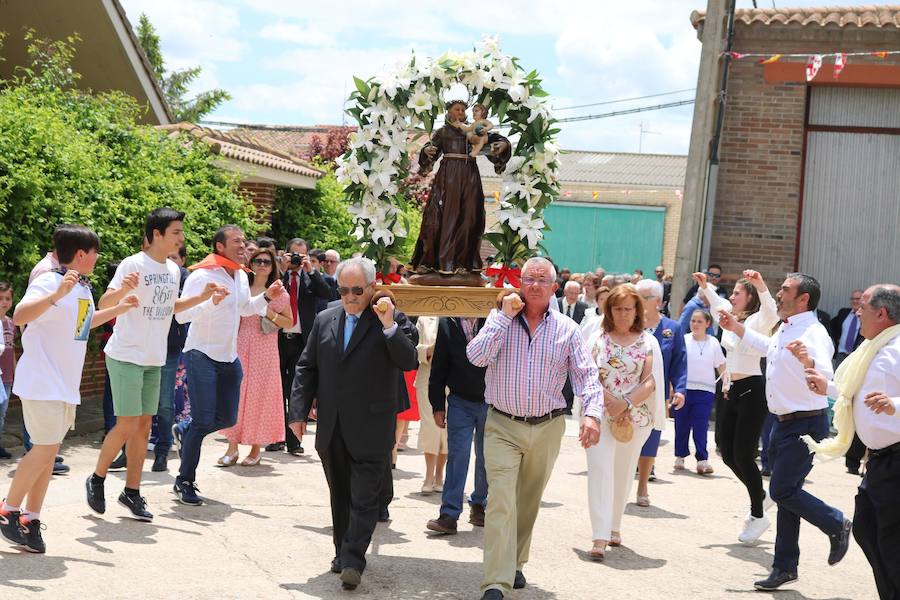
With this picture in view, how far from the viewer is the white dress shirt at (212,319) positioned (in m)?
9.35

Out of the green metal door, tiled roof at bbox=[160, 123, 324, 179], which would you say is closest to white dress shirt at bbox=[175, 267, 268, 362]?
tiled roof at bbox=[160, 123, 324, 179]

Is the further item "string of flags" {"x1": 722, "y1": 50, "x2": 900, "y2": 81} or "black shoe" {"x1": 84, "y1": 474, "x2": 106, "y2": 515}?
"string of flags" {"x1": 722, "y1": 50, "x2": 900, "y2": 81}

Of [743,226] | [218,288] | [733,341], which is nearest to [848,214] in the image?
[743,226]

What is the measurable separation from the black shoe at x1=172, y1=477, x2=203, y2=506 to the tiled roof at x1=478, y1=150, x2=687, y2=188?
108ft

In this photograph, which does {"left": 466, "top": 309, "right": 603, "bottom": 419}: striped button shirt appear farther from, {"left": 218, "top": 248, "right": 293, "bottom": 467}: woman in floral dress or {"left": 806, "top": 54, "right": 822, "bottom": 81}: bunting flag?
{"left": 806, "top": 54, "right": 822, "bottom": 81}: bunting flag

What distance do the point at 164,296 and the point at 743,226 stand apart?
13172mm

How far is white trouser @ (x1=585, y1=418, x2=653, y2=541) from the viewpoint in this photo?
8508 millimetres

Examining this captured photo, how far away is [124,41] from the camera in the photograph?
18.5 metres

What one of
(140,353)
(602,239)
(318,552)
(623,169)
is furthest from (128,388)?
(623,169)

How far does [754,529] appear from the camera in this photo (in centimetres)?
936

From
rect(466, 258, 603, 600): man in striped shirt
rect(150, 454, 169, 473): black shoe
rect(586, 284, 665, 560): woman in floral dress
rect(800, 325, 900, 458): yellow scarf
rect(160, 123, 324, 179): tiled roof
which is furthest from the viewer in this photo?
rect(160, 123, 324, 179): tiled roof

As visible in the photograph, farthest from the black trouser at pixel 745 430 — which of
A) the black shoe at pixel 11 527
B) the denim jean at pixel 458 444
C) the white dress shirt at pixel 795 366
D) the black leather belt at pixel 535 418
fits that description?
the black shoe at pixel 11 527

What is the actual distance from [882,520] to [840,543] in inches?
50.9

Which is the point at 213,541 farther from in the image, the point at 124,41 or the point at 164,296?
the point at 124,41
